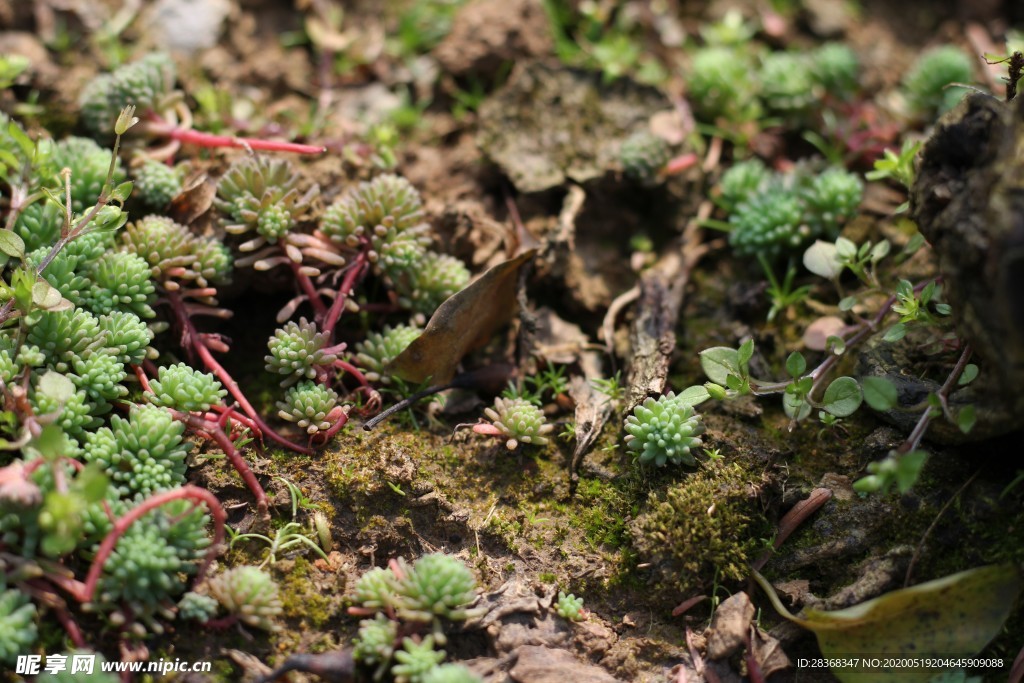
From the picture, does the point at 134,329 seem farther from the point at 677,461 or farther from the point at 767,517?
the point at 767,517

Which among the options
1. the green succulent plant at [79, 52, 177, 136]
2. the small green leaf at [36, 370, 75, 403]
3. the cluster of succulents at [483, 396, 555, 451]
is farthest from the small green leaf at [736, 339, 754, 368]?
the green succulent plant at [79, 52, 177, 136]

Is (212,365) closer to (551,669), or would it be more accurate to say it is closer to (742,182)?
(551,669)

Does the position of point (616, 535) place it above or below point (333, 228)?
below

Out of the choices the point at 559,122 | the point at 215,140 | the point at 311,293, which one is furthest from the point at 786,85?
the point at 215,140

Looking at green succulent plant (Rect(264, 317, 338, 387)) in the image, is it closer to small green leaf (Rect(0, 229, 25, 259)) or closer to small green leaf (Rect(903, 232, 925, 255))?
small green leaf (Rect(0, 229, 25, 259))

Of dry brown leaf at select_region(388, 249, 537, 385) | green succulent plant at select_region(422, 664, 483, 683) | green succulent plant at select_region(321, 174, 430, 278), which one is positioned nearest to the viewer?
green succulent plant at select_region(422, 664, 483, 683)

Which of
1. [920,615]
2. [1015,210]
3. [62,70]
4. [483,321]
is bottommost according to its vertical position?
[920,615]

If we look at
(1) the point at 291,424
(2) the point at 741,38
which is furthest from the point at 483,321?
(2) the point at 741,38
